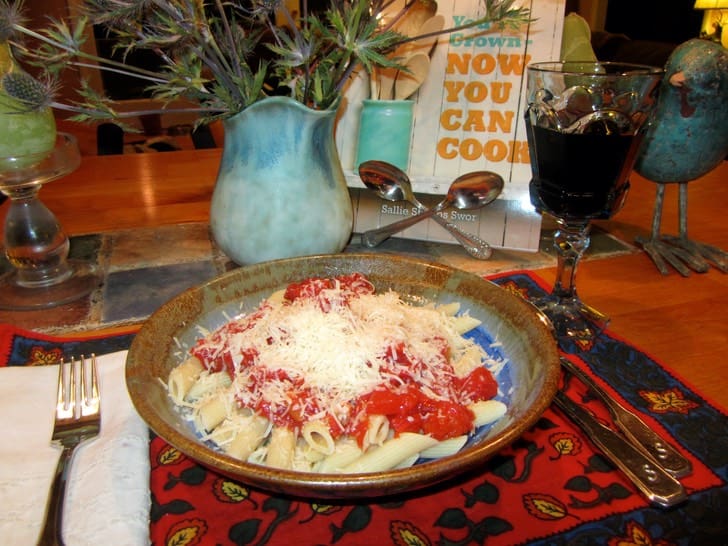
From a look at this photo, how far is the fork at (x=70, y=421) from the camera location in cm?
63

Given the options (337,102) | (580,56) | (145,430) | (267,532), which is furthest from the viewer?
(580,56)

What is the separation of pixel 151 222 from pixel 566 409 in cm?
124

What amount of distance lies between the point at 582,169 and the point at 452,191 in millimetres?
359

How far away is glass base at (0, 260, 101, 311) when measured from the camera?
1188 millimetres

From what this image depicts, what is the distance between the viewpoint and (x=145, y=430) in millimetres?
768

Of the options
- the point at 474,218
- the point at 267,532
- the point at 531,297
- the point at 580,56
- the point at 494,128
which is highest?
the point at 580,56

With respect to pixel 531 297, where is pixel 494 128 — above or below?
above

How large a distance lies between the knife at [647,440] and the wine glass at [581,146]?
0.79 ft

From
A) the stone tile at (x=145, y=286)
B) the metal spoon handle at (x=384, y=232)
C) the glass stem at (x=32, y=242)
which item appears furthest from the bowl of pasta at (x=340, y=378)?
the glass stem at (x=32, y=242)

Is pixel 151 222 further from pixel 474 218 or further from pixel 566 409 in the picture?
pixel 566 409

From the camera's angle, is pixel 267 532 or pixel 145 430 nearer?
pixel 267 532

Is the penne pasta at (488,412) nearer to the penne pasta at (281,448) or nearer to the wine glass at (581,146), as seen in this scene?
the penne pasta at (281,448)

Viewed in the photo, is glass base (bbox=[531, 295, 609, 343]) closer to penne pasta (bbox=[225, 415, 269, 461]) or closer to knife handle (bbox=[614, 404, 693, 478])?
knife handle (bbox=[614, 404, 693, 478])

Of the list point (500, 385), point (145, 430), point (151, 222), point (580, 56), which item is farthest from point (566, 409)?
point (151, 222)
